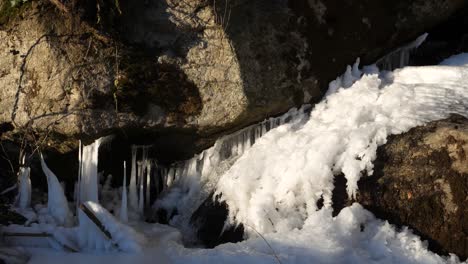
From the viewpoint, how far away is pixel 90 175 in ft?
15.2

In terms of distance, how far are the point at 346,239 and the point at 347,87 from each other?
5.73 feet

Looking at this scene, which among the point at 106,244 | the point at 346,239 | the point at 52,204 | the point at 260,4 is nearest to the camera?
the point at 346,239

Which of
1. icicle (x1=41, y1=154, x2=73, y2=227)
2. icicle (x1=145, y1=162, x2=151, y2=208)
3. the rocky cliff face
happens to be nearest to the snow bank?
the rocky cliff face

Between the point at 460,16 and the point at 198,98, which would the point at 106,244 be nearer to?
the point at 198,98

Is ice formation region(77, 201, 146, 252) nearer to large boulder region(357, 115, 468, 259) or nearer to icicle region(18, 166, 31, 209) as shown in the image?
icicle region(18, 166, 31, 209)

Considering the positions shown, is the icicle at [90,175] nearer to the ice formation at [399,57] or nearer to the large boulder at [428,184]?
the large boulder at [428,184]

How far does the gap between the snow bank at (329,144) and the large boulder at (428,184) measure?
11cm

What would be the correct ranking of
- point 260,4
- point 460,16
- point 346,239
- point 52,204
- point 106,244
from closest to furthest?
point 346,239 < point 106,244 < point 52,204 < point 260,4 < point 460,16

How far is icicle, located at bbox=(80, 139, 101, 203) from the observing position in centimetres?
462

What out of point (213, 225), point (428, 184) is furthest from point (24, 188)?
point (428, 184)

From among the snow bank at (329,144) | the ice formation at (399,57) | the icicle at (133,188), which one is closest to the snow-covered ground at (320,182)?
the snow bank at (329,144)

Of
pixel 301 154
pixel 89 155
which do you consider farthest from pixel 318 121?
pixel 89 155

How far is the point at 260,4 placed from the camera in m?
4.77

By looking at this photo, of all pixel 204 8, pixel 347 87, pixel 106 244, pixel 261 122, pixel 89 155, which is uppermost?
pixel 204 8
